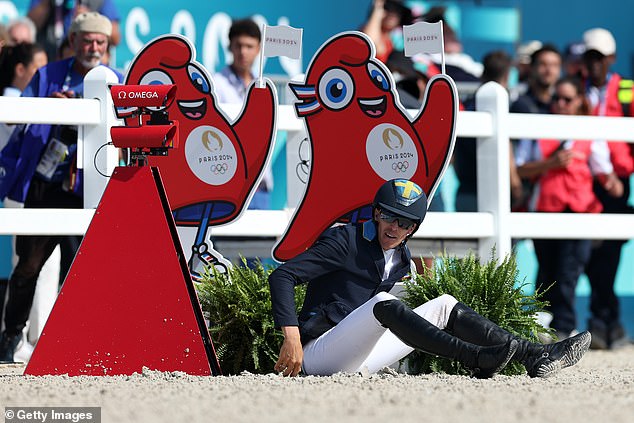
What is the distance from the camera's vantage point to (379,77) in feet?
24.7

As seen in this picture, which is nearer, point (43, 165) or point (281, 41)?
point (281, 41)

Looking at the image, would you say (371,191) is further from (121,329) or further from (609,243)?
(609,243)

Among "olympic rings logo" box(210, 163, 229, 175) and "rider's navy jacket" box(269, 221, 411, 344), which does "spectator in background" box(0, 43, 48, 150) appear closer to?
"olympic rings logo" box(210, 163, 229, 175)

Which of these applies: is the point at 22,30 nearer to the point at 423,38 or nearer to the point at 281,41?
the point at 281,41

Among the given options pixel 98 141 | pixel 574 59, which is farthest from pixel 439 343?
pixel 574 59

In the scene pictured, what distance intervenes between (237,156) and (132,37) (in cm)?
325

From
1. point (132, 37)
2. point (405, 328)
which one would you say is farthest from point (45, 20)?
point (405, 328)

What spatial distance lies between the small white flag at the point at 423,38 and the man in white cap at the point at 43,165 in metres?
1.76

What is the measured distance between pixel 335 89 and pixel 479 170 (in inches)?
48.3

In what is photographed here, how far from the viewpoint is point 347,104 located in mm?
7625

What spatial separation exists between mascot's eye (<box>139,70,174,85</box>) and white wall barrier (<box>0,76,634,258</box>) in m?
0.22

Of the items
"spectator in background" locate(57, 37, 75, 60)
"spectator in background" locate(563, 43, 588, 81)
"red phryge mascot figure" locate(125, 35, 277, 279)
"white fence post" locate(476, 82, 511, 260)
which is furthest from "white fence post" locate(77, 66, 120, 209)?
"spectator in background" locate(563, 43, 588, 81)

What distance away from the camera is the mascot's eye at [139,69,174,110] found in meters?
7.63

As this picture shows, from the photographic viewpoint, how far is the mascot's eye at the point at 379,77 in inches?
296
